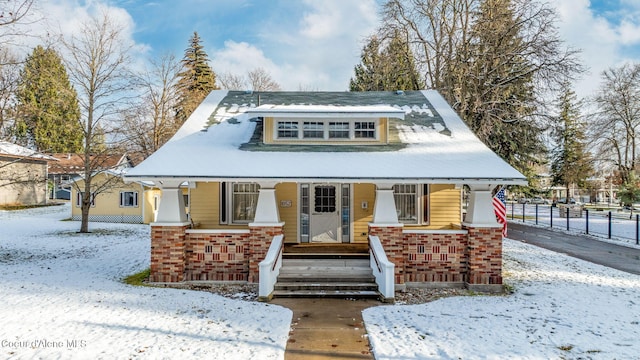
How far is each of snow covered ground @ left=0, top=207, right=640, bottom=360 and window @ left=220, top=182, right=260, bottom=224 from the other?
2847 millimetres

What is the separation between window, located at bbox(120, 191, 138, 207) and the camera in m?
23.1

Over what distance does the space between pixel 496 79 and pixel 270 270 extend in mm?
16431

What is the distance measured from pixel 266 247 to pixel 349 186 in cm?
324

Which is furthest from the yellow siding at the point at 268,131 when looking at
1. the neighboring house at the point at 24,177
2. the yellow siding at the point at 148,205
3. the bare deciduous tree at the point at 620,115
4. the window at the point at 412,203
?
the bare deciduous tree at the point at 620,115

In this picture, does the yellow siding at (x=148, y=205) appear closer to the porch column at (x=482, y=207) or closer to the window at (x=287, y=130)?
the window at (x=287, y=130)

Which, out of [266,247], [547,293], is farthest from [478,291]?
[266,247]

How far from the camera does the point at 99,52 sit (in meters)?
16.8

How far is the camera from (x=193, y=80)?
116ft

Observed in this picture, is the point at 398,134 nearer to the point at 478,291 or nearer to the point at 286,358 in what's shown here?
the point at 478,291

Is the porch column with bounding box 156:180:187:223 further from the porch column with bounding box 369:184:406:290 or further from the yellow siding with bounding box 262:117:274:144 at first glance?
the porch column with bounding box 369:184:406:290

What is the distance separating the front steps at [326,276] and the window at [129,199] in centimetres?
1700

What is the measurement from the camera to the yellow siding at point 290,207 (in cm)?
1117

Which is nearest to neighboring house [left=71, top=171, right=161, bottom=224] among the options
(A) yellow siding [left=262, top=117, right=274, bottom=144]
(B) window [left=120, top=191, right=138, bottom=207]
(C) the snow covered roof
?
(B) window [left=120, top=191, right=138, bottom=207]

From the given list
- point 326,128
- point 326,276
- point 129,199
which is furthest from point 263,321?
point 129,199
